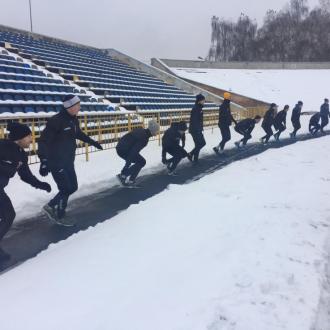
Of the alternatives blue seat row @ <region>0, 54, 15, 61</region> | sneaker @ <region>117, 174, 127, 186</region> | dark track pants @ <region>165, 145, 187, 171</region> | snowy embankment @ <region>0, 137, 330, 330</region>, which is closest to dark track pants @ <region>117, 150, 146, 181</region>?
Result: sneaker @ <region>117, 174, 127, 186</region>

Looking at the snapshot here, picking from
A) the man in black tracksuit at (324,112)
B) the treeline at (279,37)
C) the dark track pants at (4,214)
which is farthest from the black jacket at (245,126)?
the treeline at (279,37)

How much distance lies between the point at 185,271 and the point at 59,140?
8.83ft

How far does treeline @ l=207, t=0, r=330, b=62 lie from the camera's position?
60719mm

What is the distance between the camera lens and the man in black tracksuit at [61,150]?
5.21 m

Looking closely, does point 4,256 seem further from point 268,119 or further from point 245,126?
point 268,119

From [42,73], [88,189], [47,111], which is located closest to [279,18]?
[42,73]

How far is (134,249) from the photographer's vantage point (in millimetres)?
4344

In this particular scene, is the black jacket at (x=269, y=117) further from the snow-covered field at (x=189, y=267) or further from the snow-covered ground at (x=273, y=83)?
the snow-covered ground at (x=273, y=83)

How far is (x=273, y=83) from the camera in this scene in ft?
125

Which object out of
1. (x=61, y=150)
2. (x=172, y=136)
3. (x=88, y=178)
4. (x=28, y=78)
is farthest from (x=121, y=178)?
(x=28, y=78)

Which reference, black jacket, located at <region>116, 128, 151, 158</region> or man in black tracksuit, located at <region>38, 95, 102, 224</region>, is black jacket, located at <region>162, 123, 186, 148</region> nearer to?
black jacket, located at <region>116, 128, 151, 158</region>

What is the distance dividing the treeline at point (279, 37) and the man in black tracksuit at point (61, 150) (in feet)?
197

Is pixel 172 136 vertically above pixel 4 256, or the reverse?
pixel 172 136

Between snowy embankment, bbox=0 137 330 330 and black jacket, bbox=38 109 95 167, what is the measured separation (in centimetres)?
107
